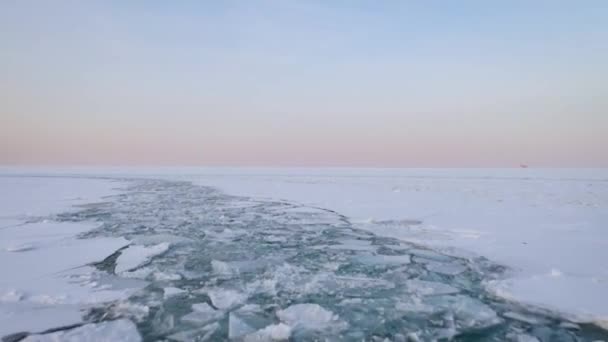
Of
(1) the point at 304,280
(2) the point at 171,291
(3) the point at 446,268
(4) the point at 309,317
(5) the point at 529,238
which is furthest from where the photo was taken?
(5) the point at 529,238

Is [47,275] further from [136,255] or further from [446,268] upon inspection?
[446,268]

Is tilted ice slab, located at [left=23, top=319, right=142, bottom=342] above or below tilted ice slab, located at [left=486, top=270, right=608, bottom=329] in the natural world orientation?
below

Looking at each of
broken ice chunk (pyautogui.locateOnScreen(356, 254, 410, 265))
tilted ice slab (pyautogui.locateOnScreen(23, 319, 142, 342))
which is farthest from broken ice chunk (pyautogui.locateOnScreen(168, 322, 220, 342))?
broken ice chunk (pyautogui.locateOnScreen(356, 254, 410, 265))

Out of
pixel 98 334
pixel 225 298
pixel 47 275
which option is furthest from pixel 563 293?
pixel 47 275

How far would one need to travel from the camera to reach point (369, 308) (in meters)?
2.77

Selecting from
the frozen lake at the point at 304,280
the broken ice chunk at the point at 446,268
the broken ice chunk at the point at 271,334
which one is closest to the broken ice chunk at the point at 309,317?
Result: the frozen lake at the point at 304,280

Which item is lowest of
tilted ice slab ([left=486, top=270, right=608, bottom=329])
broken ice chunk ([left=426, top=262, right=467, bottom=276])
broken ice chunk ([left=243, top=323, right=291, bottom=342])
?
broken ice chunk ([left=243, top=323, right=291, bottom=342])

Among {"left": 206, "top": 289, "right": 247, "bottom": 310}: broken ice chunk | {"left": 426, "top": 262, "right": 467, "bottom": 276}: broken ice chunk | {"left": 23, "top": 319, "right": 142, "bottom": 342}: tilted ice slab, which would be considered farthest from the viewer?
{"left": 426, "top": 262, "right": 467, "bottom": 276}: broken ice chunk

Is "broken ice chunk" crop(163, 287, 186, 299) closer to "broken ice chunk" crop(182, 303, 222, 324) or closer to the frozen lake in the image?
the frozen lake

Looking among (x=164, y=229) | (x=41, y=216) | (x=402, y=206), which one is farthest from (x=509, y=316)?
(x=41, y=216)

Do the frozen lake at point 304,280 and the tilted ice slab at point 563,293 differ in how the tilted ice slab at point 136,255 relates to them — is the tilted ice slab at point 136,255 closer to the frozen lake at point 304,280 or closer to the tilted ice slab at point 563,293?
the frozen lake at point 304,280

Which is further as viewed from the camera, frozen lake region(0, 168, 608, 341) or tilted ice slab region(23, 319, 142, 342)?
frozen lake region(0, 168, 608, 341)

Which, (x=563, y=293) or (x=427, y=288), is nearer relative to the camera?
(x=563, y=293)

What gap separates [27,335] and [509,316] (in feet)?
10.6
